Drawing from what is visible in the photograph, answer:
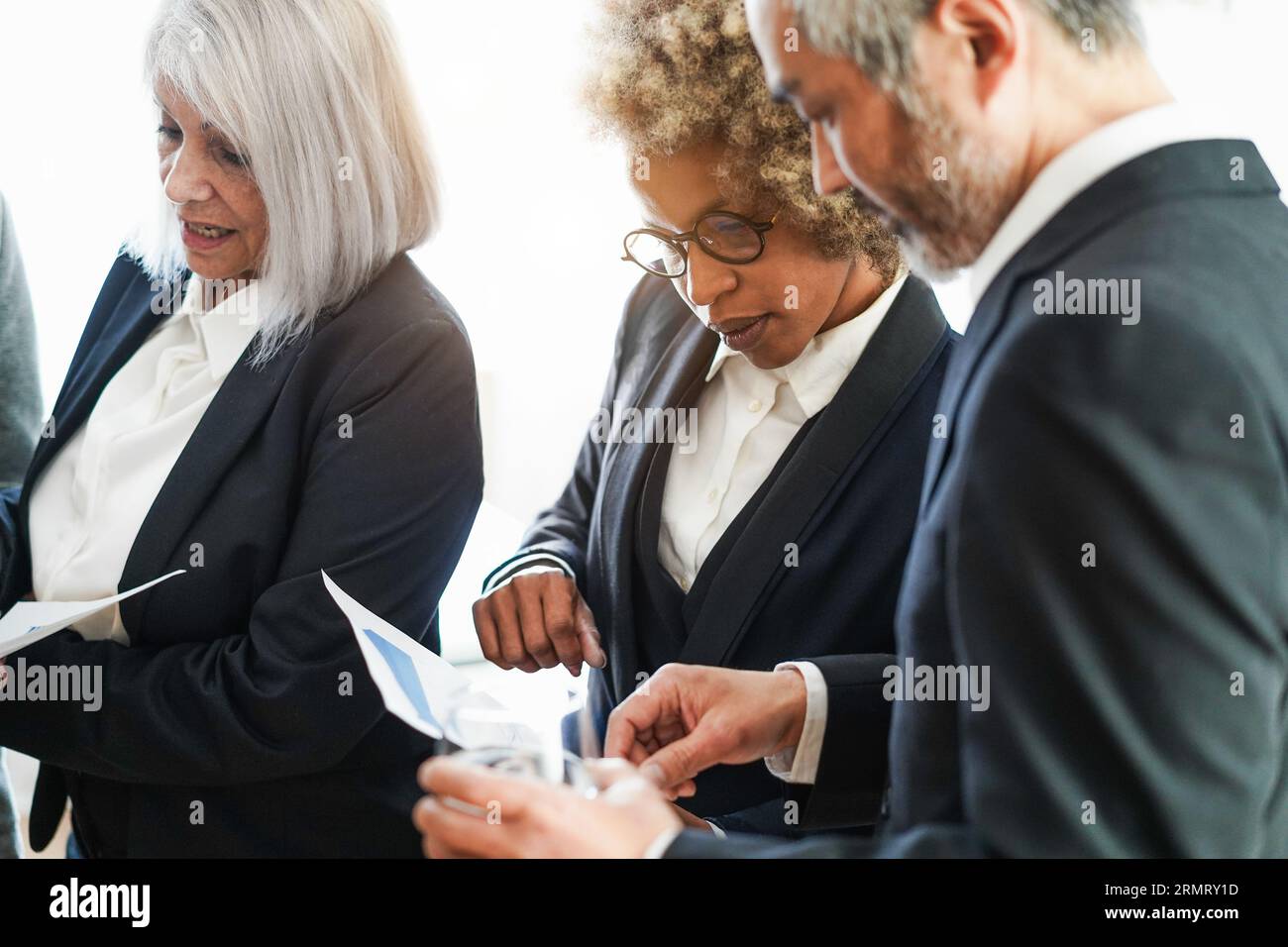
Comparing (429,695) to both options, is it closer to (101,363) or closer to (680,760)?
(680,760)

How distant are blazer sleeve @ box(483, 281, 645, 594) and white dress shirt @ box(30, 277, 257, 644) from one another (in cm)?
51

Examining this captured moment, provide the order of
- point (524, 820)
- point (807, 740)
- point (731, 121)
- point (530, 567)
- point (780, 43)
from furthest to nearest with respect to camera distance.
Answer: point (530, 567) → point (731, 121) → point (807, 740) → point (780, 43) → point (524, 820)

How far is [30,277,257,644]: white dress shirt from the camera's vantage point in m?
1.49

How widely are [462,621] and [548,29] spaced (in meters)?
2.13

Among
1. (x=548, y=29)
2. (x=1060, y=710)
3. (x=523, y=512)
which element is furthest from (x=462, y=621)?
(x=1060, y=710)

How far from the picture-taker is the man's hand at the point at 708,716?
4.01 ft

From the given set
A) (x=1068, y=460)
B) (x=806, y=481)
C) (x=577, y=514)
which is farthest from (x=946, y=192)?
(x=577, y=514)

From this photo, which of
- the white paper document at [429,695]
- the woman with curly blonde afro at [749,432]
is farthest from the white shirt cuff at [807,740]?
the white paper document at [429,695]

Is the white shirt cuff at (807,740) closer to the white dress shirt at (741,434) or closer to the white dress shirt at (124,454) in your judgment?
the white dress shirt at (741,434)

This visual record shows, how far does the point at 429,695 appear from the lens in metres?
1.03

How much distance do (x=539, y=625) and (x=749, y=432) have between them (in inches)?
16.5

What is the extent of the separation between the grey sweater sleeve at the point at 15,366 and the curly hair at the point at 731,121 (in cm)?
114

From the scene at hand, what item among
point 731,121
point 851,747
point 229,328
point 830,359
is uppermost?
point 731,121
